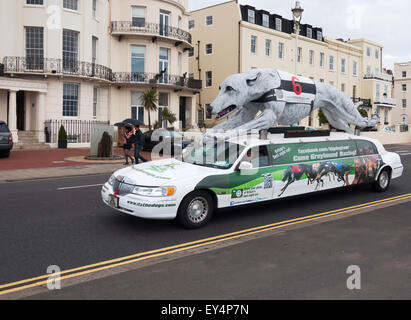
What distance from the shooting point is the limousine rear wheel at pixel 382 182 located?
11.2 meters

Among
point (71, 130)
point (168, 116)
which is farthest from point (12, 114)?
point (168, 116)

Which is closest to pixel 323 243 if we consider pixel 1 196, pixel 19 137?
pixel 1 196

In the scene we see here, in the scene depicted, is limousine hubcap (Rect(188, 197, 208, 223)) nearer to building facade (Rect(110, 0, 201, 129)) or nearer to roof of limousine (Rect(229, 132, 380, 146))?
roof of limousine (Rect(229, 132, 380, 146))

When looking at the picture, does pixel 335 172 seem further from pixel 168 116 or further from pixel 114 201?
pixel 168 116

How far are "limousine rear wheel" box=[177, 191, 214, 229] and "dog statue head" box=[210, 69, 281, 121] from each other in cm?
206

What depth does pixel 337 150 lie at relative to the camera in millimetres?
9867

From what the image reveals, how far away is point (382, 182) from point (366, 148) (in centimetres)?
127

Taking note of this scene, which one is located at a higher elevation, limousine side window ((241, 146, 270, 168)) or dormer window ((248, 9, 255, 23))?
dormer window ((248, 9, 255, 23))

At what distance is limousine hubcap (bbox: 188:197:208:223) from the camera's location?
A: 24.2 feet

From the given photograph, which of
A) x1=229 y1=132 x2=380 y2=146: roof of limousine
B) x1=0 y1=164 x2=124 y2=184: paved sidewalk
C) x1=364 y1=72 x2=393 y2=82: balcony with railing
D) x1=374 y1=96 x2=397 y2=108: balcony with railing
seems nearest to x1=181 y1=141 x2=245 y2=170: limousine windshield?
x1=229 y1=132 x2=380 y2=146: roof of limousine

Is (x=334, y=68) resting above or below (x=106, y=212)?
above
